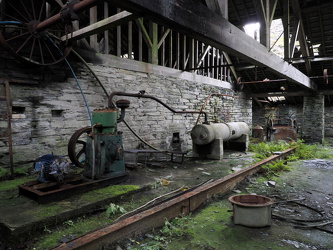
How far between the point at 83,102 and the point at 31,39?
1.74 metres

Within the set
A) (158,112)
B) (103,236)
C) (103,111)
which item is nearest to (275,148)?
(158,112)

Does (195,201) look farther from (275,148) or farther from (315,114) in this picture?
(315,114)

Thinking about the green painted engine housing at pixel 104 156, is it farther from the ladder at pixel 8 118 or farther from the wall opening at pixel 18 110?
the wall opening at pixel 18 110

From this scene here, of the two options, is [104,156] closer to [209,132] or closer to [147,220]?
[147,220]

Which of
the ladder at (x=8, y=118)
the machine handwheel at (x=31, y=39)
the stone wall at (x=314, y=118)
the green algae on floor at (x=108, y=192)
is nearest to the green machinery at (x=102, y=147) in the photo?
the green algae on floor at (x=108, y=192)

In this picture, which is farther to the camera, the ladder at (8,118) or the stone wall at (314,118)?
the stone wall at (314,118)

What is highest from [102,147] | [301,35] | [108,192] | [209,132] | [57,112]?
[301,35]

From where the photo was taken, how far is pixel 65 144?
18.3ft

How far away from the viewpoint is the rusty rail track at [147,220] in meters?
2.30

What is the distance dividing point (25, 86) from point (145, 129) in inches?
139

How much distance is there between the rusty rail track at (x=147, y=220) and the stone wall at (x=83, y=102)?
3.35 metres

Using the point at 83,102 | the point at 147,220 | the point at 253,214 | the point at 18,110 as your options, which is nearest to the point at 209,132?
the point at 83,102

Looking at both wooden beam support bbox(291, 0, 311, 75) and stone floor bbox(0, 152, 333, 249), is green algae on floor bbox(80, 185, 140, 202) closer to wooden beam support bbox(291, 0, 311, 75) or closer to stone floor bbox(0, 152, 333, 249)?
stone floor bbox(0, 152, 333, 249)

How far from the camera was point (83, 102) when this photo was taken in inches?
233
